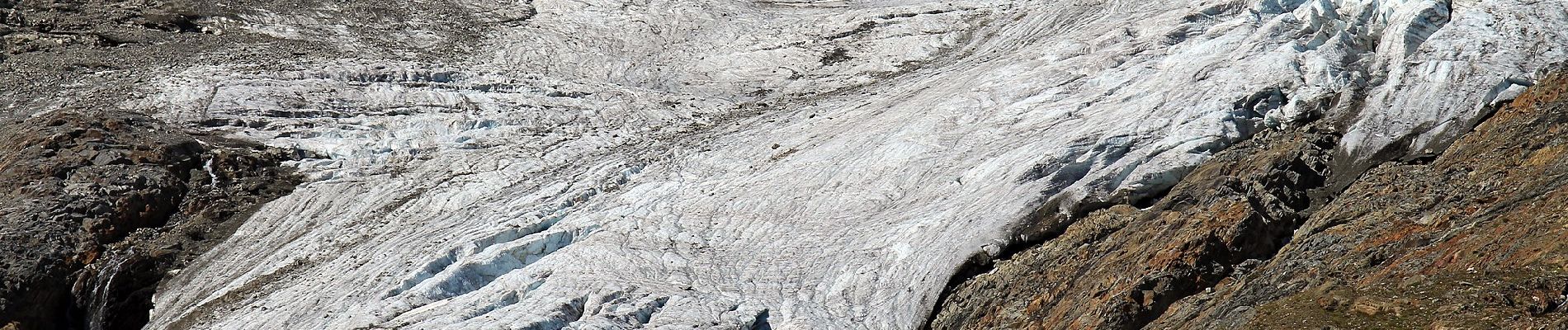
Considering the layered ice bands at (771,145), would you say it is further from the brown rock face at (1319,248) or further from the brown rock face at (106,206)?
the brown rock face at (1319,248)

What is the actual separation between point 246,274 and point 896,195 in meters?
12.4

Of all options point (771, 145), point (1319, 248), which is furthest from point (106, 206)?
point (1319, 248)

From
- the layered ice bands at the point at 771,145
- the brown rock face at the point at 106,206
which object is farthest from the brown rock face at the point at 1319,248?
the brown rock face at the point at 106,206

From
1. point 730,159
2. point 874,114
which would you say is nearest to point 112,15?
point 730,159

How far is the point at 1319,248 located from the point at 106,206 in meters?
22.2

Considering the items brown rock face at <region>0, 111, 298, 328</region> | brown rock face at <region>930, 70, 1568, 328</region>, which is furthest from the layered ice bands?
brown rock face at <region>930, 70, 1568, 328</region>

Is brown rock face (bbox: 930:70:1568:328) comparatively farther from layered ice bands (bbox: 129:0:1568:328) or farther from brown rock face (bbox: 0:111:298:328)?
brown rock face (bbox: 0:111:298:328)

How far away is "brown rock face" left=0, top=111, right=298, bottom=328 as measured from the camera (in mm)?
21156

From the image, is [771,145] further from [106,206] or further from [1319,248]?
[106,206]

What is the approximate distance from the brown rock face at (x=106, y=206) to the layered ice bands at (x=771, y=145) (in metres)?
0.83

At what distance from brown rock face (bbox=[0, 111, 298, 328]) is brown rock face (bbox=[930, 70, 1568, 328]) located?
1541 centimetres

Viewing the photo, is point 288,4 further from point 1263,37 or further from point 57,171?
point 1263,37

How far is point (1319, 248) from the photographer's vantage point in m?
14.7

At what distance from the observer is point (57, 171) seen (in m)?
23.6
